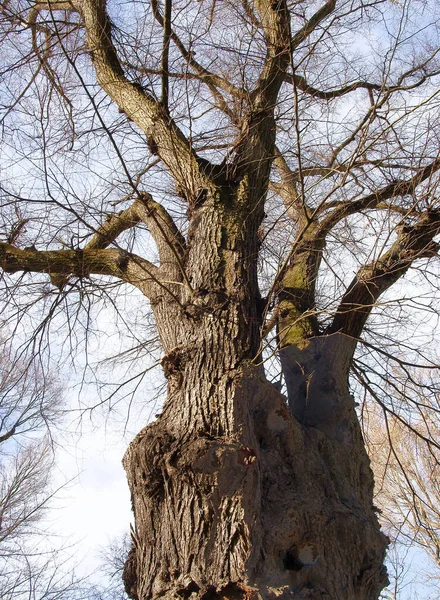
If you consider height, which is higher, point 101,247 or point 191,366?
point 101,247

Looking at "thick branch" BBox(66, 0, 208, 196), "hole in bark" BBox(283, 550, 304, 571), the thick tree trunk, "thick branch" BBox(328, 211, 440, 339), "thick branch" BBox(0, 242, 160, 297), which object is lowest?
"hole in bark" BBox(283, 550, 304, 571)

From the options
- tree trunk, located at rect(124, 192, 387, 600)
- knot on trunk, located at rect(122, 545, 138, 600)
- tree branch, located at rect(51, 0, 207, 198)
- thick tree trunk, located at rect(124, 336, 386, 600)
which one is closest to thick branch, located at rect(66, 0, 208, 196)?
tree branch, located at rect(51, 0, 207, 198)

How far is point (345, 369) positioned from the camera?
3.58 metres

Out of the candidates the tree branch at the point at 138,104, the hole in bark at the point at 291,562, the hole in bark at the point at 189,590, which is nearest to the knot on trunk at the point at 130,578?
the hole in bark at the point at 189,590

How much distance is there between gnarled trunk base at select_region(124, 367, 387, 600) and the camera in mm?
2252

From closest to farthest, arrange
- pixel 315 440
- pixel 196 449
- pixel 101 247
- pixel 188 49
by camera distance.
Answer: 1. pixel 196 449
2. pixel 315 440
3. pixel 188 49
4. pixel 101 247

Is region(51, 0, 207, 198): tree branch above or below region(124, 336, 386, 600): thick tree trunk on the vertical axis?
above

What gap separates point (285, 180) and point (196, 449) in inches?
104

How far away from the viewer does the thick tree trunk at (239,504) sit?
2260mm

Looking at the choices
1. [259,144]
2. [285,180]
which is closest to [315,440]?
[259,144]

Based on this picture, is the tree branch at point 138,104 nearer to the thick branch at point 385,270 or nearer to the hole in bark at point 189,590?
the thick branch at point 385,270

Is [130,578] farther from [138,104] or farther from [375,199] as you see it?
[138,104]

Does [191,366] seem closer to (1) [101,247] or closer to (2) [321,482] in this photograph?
(2) [321,482]

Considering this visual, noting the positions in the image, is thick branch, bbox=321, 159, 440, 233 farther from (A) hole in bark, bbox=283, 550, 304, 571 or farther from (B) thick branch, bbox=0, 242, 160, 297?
(A) hole in bark, bbox=283, 550, 304, 571
